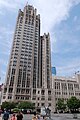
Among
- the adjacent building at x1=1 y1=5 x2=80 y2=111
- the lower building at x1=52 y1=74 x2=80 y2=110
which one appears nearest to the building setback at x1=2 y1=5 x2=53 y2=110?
the adjacent building at x1=1 y1=5 x2=80 y2=111

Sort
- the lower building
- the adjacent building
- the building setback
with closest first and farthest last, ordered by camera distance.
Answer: the building setback
the adjacent building
the lower building

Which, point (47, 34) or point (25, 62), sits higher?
point (47, 34)

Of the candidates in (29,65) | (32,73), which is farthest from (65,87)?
(29,65)

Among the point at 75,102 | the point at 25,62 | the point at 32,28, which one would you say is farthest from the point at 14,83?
the point at 32,28

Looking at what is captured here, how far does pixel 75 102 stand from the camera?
74.7 meters

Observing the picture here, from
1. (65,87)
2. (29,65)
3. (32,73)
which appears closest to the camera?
(32,73)

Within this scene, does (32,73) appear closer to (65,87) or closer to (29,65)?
(29,65)

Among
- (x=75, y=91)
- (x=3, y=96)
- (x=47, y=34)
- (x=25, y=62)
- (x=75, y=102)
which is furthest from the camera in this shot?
(x=47, y=34)

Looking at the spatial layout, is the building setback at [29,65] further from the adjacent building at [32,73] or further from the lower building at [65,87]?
the lower building at [65,87]

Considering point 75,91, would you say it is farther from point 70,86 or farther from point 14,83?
point 14,83

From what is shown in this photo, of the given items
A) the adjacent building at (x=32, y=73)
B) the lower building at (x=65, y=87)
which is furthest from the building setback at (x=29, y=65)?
the lower building at (x=65, y=87)

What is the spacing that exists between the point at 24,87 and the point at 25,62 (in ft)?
63.4

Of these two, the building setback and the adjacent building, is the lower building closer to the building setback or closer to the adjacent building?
the adjacent building

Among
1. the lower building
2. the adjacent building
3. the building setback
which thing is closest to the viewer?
the building setback
